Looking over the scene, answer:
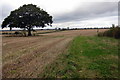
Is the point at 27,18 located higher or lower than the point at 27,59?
higher

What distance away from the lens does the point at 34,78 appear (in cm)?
463

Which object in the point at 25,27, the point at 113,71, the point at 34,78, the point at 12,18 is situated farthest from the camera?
the point at 25,27

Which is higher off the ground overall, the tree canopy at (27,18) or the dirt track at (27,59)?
the tree canopy at (27,18)

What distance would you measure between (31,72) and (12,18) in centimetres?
3600

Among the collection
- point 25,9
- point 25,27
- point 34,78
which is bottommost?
point 34,78

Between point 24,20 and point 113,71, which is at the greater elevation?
point 24,20

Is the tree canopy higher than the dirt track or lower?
higher

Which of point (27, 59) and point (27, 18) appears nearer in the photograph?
point (27, 59)

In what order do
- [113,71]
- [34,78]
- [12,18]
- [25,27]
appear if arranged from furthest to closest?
[25,27], [12,18], [113,71], [34,78]

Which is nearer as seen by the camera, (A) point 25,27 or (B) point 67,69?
(B) point 67,69

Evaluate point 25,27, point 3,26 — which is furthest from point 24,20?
point 3,26

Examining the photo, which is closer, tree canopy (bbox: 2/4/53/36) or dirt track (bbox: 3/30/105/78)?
dirt track (bbox: 3/30/105/78)

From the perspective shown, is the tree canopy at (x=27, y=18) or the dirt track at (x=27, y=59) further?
the tree canopy at (x=27, y=18)

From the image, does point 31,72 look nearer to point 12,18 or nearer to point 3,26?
point 12,18
